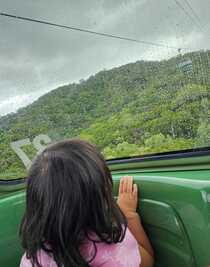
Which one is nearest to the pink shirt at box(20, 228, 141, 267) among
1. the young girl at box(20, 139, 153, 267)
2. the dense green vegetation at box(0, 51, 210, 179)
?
the young girl at box(20, 139, 153, 267)

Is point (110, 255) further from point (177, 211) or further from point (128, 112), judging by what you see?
point (128, 112)

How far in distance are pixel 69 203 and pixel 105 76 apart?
0.71 m

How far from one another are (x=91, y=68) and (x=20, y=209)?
61 centimetres

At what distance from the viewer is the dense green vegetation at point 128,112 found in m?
1.52

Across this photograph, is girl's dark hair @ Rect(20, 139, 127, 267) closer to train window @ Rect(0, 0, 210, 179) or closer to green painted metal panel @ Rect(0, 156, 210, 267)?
green painted metal panel @ Rect(0, 156, 210, 267)

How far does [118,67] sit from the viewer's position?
1.75 m

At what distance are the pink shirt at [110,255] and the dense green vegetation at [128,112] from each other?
0.41 m

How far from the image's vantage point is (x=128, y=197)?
4.85ft

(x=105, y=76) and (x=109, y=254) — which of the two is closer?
(x=109, y=254)

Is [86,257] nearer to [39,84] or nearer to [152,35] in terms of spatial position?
[152,35]

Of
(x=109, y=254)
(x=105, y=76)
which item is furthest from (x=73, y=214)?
(x=105, y=76)

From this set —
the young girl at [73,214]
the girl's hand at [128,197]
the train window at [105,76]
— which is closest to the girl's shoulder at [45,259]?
the young girl at [73,214]

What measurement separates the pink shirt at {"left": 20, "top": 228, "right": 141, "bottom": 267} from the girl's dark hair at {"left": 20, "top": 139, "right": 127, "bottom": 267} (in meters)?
0.02

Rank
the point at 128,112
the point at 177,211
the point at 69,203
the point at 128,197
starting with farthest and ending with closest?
the point at 128,112, the point at 128,197, the point at 177,211, the point at 69,203
